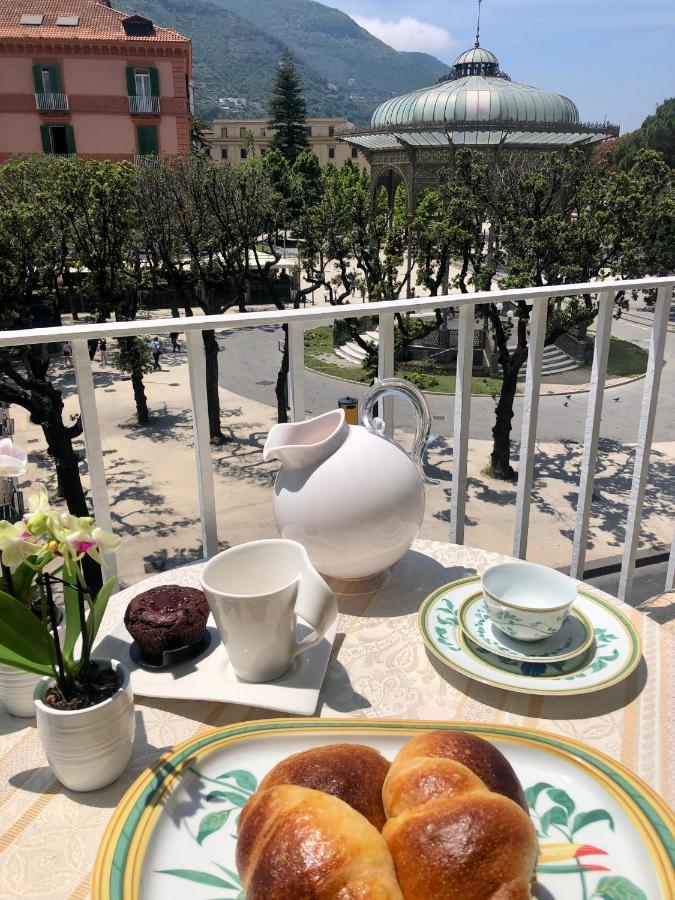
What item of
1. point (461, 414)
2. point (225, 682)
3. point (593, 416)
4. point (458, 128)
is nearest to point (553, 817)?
point (225, 682)

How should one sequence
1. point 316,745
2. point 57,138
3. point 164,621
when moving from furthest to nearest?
point 57,138 < point 164,621 < point 316,745

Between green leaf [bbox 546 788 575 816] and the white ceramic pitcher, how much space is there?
46 centimetres

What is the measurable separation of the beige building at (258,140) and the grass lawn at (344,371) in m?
33.7

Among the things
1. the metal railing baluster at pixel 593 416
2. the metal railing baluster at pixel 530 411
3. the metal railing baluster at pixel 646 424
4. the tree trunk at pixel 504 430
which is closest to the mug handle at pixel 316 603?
the metal railing baluster at pixel 530 411

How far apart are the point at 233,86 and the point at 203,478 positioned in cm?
16893

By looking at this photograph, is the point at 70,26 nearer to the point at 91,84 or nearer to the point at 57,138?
the point at 91,84

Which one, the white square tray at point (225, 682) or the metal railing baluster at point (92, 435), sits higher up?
the metal railing baluster at point (92, 435)

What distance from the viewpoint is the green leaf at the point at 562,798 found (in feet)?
1.91

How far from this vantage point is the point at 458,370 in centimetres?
159

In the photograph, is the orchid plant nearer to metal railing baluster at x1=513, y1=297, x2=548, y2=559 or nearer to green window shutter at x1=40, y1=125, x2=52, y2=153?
metal railing baluster at x1=513, y1=297, x2=548, y2=559

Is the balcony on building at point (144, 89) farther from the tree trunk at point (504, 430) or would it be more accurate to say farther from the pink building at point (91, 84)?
the tree trunk at point (504, 430)

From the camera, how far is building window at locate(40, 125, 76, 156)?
2130 cm

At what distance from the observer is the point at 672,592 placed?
5.60 ft

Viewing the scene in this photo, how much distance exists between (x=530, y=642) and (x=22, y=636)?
0.61 m
